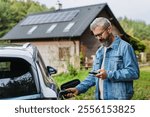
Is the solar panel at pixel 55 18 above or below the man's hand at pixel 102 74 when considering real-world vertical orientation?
above

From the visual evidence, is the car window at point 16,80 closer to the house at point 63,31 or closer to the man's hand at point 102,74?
the man's hand at point 102,74

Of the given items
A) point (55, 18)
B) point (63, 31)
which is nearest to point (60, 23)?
point (55, 18)

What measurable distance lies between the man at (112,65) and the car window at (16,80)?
294mm

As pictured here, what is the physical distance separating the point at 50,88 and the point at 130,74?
38 cm

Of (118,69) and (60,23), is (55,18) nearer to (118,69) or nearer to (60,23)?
(60,23)

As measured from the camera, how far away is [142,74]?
438cm

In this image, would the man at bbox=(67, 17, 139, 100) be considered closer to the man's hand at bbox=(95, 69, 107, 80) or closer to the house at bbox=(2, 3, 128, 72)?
the man's hand at bbox=(95, 69, 107, 80)

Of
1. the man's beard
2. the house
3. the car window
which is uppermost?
the house

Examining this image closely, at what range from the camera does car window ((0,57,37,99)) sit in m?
2.19

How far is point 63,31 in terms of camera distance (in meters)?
10.3

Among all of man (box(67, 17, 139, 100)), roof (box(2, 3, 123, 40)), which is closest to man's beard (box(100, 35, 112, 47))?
man (box(67, 17, 139, 100))

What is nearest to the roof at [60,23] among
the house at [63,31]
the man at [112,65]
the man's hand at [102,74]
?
the house at [63,31]

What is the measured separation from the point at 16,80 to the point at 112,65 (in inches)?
17.1

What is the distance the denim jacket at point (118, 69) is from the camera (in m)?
2.25
